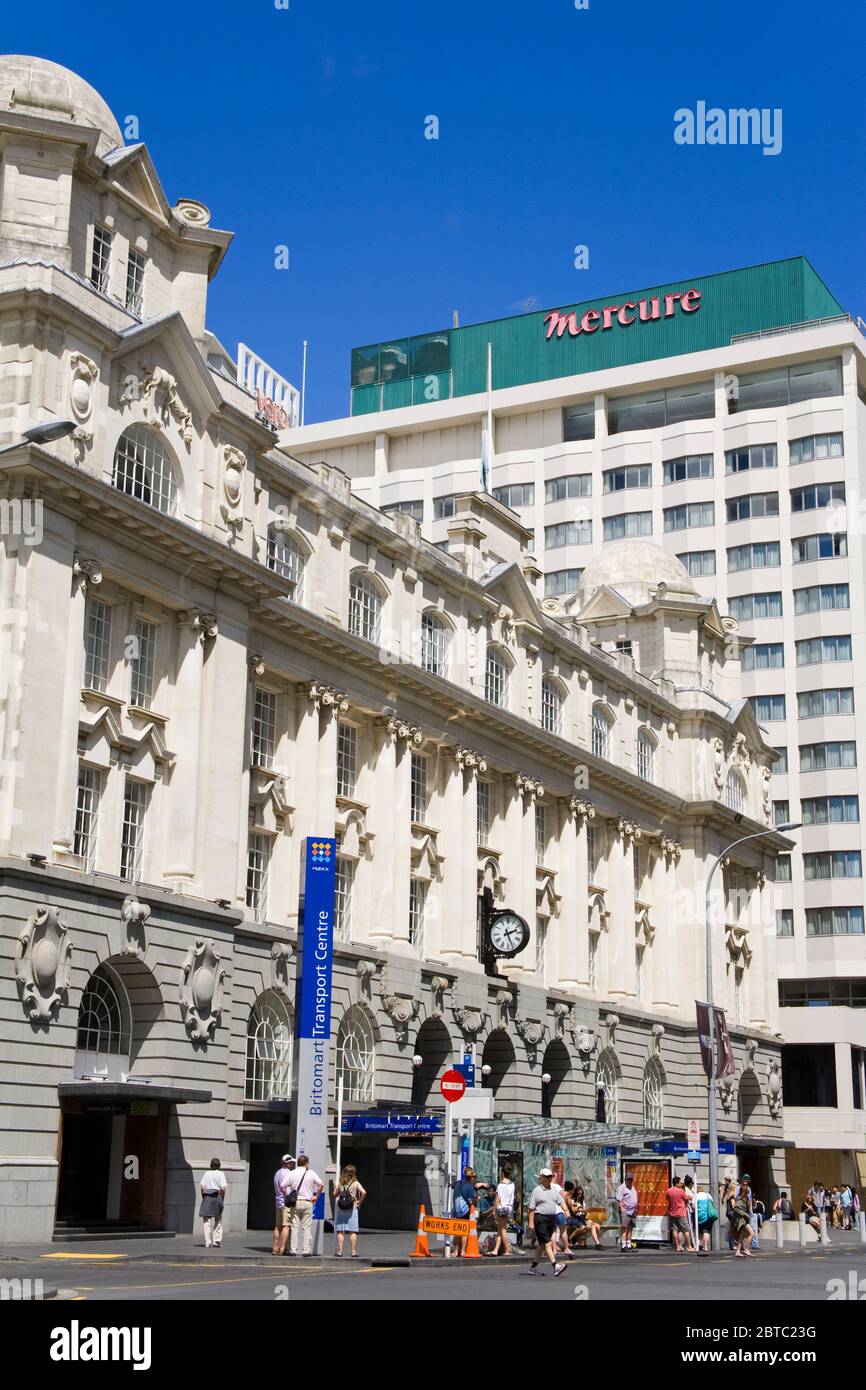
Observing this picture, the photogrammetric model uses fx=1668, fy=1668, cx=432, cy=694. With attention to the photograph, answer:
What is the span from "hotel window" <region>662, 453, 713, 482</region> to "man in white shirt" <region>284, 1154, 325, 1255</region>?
72.0 metres

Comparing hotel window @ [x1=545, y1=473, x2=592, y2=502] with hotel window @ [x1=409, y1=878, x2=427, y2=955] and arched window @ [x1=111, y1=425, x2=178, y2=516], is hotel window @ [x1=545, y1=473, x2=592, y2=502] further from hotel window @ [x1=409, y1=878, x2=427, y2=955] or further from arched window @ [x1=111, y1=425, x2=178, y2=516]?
arched window @ [x1=111, y1=425, x2=178, y2=516]

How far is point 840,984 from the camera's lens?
89.3 metres

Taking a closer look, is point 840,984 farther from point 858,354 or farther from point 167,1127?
point 167,1127

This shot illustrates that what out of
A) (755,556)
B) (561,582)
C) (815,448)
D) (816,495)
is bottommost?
(755,556)

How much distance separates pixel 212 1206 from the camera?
108ft

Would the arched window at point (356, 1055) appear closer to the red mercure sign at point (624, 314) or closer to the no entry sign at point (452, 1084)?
→ the no entry sign at point (452, 1084)

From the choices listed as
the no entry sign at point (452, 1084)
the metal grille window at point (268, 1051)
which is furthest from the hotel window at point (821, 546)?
the no entry sign at point (452, 1084)

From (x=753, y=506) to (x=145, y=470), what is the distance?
6225cm

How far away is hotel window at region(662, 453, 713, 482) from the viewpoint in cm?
9750

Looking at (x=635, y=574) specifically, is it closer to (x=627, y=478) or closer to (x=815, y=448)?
(x=815, y=448)

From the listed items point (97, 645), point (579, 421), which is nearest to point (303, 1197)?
point (97, 645)

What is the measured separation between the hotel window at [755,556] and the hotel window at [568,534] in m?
9.03

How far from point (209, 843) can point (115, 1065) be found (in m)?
5.60
